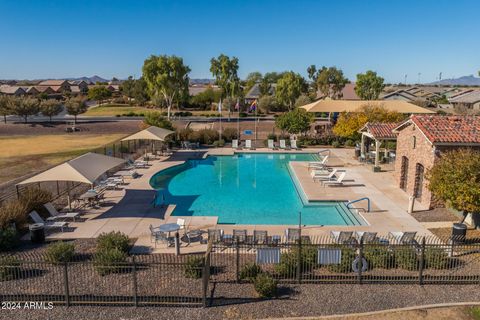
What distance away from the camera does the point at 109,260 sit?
11812 millimetres

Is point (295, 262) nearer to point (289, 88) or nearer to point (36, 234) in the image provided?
point (36, 234)

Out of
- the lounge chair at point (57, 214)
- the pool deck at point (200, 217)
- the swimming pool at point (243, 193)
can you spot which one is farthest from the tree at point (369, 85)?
→ the lounge chair at point (57, 214)

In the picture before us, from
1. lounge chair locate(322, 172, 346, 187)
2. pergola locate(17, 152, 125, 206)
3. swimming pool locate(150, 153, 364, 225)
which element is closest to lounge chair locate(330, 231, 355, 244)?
swimming pool locate(150, 153, 364, 225)

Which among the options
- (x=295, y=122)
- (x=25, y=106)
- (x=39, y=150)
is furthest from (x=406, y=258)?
(x=25, y=106)

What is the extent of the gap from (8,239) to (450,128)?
1946cm

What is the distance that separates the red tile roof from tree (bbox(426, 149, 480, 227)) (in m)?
3.43

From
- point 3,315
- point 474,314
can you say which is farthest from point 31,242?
point 474,314

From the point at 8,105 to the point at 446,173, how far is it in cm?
5796

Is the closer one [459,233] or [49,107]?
[459,233]

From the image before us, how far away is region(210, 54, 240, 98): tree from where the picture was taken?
71.7 meters

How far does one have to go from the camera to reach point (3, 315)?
9.50 metres

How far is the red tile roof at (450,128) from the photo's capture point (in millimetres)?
17766

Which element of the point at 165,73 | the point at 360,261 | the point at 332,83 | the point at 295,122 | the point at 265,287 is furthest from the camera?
the point at 332,83

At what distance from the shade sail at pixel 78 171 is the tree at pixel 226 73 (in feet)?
181
